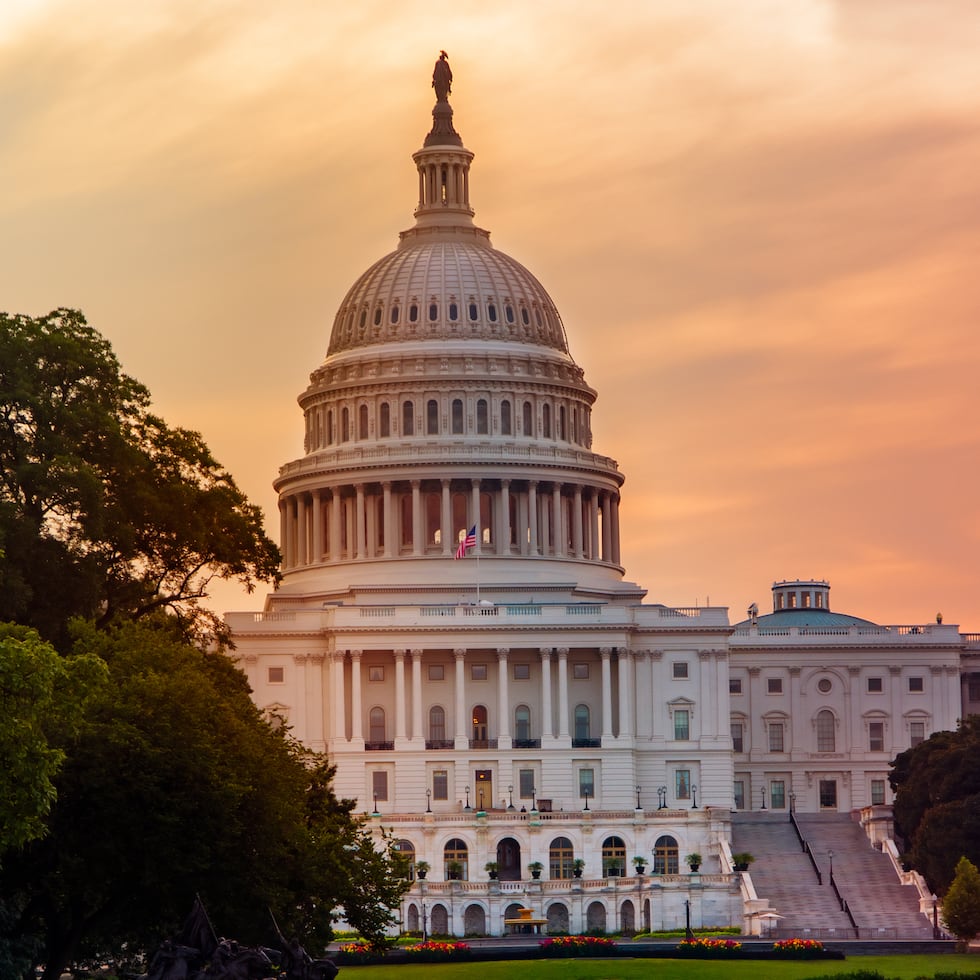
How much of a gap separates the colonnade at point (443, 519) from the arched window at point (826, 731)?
2012cm

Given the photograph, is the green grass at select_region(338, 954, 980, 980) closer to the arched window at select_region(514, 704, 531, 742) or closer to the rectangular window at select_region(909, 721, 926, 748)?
the arched window at select_region(514, 704, 531, 742)

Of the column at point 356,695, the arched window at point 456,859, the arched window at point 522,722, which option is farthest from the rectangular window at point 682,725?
the arched window at point 456,859

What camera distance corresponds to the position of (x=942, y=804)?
145 m

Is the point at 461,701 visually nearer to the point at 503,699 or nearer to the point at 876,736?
the point at 503,699

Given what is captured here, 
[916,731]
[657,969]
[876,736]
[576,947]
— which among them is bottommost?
[657,969]

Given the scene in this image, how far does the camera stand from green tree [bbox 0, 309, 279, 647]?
99750 millimetres

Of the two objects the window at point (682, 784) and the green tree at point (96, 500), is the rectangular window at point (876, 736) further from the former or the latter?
the green tree at point (96, 500)

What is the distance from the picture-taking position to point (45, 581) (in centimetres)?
9950

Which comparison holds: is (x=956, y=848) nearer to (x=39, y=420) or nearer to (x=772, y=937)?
(x=772, y=937)

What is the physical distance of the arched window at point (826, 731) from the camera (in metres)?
189

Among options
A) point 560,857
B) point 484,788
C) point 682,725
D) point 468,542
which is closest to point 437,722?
point 484,788

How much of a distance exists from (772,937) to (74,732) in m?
63.4

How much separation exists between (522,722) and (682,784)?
34.7 ft

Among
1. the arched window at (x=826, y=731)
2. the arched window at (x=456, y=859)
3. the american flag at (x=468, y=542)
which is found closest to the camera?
the arched window at (x=456, y=859)
